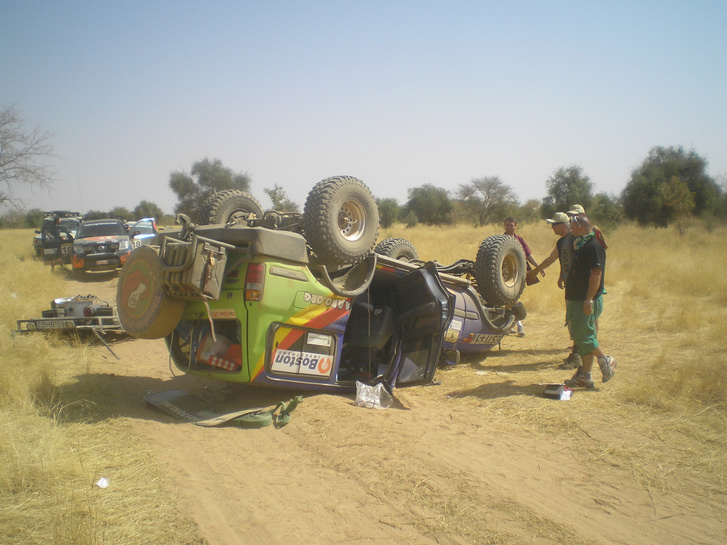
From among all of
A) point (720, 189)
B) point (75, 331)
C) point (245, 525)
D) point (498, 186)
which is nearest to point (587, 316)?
point (245, 525)

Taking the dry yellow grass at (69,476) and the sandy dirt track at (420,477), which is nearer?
the dry yellow grass at (69,476)

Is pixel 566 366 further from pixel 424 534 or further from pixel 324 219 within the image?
pixel 424 534

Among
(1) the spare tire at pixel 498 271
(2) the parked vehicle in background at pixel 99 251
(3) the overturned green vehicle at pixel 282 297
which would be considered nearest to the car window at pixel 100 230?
(2) the parked vehicle in background at pixel 99 251

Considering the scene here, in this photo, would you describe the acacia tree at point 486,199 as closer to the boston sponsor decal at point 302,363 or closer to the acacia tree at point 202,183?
the acacia tree at point 202,183

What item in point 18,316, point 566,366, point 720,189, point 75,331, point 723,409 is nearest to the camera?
point 723,409

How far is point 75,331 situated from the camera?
7402mm

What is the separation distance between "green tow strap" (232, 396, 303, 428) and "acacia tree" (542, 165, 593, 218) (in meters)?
29.7

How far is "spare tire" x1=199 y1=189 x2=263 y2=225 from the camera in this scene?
560cm

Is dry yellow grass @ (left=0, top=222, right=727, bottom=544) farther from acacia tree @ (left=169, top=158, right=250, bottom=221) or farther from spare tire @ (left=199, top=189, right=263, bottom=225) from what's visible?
acacia tree @ (left=169, top=158, right=250, bottom=221)

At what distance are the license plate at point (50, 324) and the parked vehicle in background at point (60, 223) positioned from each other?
1443cm

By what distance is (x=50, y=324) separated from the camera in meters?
7.11

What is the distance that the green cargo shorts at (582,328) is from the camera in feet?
17.7

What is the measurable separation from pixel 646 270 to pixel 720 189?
66.4ft

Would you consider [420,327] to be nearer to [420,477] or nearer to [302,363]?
[302,363]
